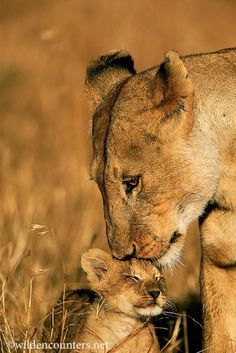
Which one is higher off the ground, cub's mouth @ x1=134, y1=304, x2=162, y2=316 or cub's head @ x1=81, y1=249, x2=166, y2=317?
cub's head @ x1=81, y1=249, x2=166, y2=317

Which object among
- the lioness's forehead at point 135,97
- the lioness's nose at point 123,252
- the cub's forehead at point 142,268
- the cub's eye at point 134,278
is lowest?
the cub's eye at point 134,278

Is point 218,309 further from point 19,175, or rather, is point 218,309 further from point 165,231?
point 19,175

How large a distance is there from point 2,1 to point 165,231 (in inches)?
540

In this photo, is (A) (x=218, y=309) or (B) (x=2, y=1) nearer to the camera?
(A) (x=218, y=309)

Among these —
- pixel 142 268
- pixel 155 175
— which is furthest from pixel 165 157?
pixel 142 268

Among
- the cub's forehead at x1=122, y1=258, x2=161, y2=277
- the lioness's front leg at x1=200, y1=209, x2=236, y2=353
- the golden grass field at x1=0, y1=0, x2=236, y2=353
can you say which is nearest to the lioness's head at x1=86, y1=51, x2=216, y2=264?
the cub's forehead at x1=122, y1=258, x2=161, y2=277

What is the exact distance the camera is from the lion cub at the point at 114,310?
5.26m

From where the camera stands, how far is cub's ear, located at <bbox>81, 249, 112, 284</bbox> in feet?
18.0

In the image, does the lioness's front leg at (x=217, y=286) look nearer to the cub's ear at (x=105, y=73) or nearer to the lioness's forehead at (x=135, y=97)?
the lioness's forehead at (x=135, y=97)

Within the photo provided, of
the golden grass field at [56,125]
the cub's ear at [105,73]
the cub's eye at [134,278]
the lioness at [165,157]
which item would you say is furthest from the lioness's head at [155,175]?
the cub's ear at [105,73]

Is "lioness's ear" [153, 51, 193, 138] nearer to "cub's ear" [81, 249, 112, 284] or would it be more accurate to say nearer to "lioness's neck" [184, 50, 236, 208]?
"lioness's neck" [184, 50, 236, 208]

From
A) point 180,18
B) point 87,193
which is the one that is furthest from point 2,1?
point 87,193

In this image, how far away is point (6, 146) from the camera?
10234mm

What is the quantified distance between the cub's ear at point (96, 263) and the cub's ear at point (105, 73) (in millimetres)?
837
